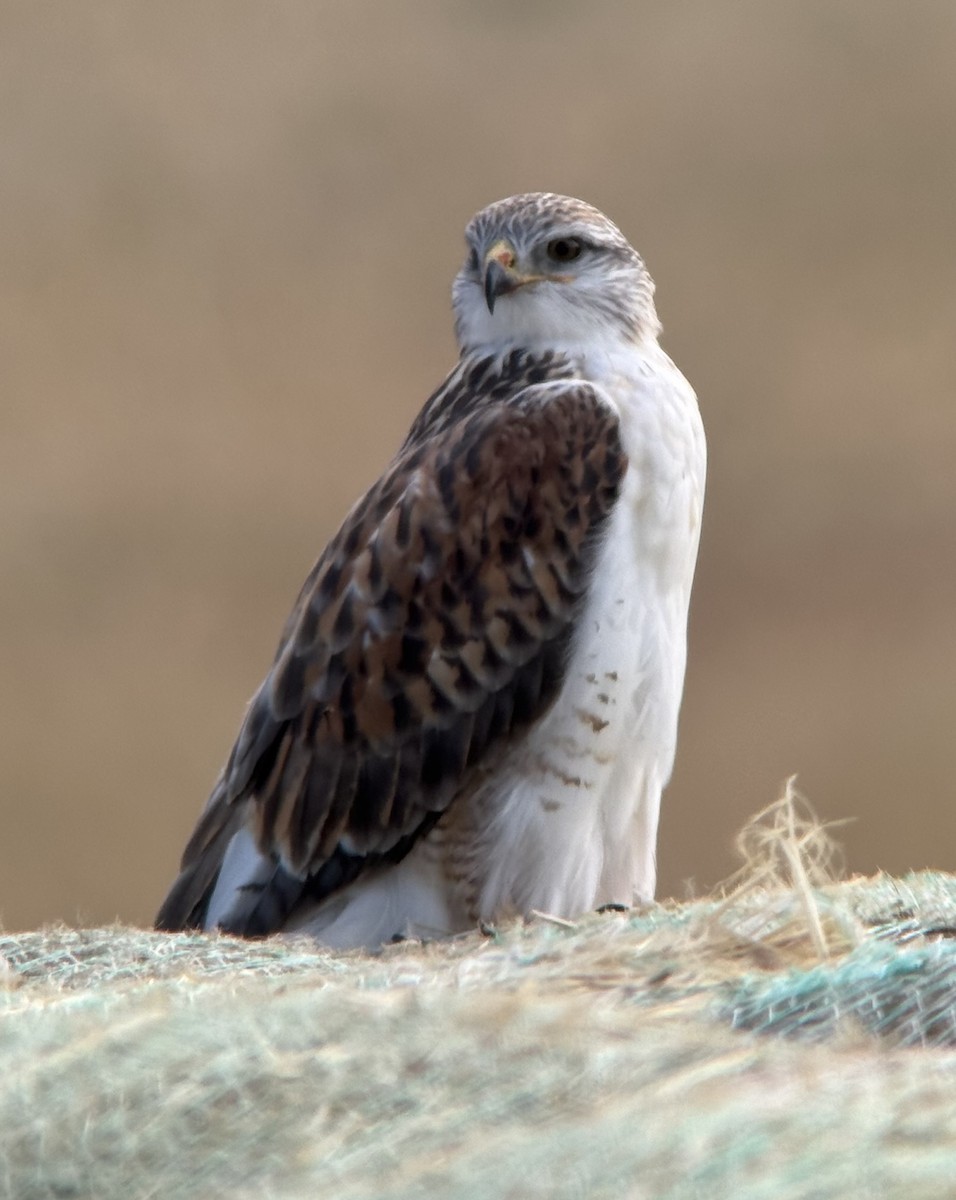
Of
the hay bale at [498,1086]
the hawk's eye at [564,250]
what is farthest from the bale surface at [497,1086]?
the hawk's eye at [564,250]

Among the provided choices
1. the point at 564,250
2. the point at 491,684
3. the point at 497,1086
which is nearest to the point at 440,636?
the point at 491,684

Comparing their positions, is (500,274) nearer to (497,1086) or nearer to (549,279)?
(549,279)

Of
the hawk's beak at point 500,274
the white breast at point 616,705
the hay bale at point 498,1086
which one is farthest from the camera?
the hawk's beak at point 500,274

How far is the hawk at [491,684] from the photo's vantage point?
2.98 meters

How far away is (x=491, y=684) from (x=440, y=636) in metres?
0.12

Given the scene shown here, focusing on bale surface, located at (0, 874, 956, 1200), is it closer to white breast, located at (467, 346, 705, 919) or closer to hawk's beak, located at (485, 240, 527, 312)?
white breast, located at (467, 346, 705, 919)

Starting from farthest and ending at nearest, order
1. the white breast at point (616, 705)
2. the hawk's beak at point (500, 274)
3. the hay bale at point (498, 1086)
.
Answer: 1. the hawk's beak at point (500, 274)
2. the white breast at point (616, 705)
3. the hay bale at point (498, 1086)

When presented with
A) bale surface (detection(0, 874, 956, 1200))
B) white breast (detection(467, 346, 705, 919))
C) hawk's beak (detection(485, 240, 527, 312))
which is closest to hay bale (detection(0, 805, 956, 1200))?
bale surface (detection(0, 874, 956, 1200))

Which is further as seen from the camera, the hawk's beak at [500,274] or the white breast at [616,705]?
the hawk's beak at [500,274]

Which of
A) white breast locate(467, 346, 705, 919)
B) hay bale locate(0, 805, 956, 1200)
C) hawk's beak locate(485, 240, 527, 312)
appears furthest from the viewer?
hawk's beak locate(485, 240, 527, 312)

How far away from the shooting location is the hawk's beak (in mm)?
3137

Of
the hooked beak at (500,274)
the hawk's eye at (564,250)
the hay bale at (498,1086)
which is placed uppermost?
the hawk's eye at (564,250)

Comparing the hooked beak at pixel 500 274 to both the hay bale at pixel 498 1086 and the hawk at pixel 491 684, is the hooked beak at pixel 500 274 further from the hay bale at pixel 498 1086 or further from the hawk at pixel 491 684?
the hay bale at pixel 498 1086

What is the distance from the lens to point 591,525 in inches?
118
